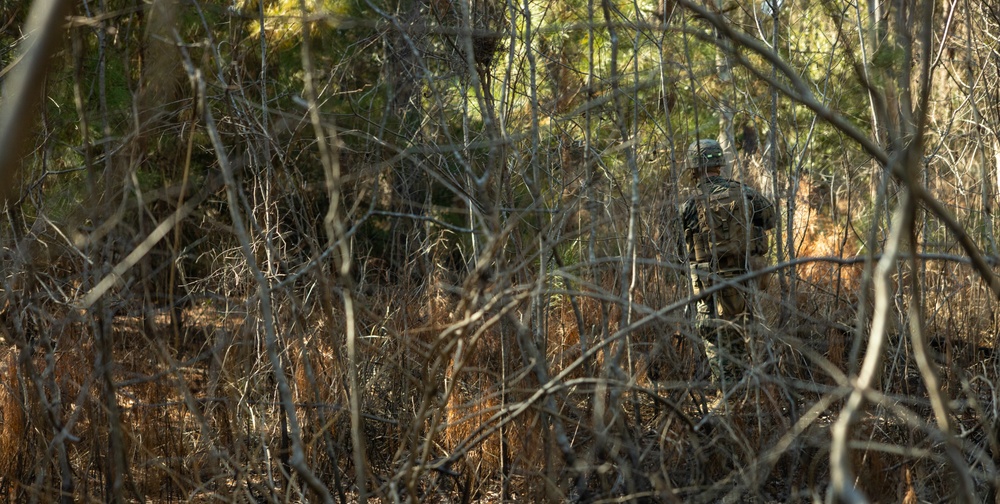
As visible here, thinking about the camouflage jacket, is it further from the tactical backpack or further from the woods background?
the woods background

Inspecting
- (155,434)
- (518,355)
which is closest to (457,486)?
(518,355)

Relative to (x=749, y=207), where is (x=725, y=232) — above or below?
below

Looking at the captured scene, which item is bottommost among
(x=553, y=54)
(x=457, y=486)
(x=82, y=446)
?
(x=457, y=486)

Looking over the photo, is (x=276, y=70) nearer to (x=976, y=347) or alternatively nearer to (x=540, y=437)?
(x=540, y=437)

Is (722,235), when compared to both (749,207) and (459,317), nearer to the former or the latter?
(749,207)

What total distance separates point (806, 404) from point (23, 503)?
305cm

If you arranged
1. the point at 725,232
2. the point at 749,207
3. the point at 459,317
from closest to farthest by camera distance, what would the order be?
the point at 459,317 < the point at 749,207 < the point at 725,232

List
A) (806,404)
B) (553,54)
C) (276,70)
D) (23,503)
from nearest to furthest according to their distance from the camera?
(23,503)
(806,404)
(553,54)
(276,70)

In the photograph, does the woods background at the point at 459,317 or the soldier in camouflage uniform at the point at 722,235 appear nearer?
the woods background at the point at 459,317

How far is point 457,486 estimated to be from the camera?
154 inches

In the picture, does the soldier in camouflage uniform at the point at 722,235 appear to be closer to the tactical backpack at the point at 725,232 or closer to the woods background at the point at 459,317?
the tactical backpack at the point at 725,232

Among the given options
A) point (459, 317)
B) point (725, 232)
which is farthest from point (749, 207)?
point (459, 317)

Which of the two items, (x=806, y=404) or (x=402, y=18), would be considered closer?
(x=806, y=404)


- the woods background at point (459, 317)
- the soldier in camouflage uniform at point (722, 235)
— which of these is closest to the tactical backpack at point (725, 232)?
the soldier in camouflage uniform at point (722, 235)
